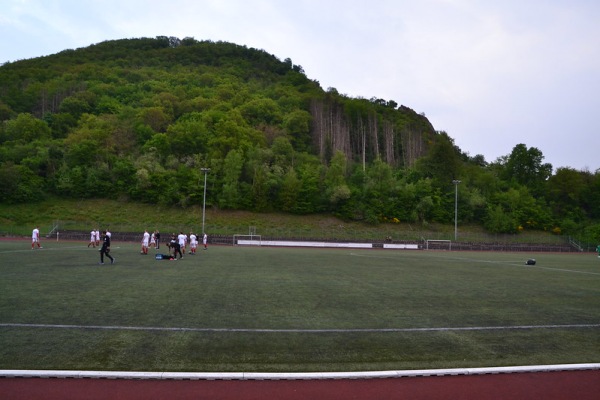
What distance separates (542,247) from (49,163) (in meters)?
86.5

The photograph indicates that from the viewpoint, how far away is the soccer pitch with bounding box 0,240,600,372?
23.3 ft

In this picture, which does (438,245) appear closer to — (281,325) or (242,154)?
(242,154)

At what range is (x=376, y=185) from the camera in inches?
3472

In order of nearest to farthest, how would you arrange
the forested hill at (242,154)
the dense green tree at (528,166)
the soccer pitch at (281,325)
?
the soccer pitch at (281,325)
the forested hill at (242,154)
the dense green tree at (528,166)

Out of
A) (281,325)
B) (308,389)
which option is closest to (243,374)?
(308,389)

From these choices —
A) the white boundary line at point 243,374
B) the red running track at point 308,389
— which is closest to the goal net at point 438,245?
the white boundary line at point 243,374

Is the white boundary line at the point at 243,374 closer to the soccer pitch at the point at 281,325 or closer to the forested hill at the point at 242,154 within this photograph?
the soccer pitch at the point at 281,325

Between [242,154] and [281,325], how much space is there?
85700 millimetres

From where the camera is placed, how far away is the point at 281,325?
9.36 meters

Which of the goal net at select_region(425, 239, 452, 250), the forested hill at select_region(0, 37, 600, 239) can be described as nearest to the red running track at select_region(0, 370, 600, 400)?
the goal net at select_region(425, 239, 452, 250)

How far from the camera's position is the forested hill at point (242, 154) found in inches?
3179

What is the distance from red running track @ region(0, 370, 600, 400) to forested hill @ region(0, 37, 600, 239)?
241 feet

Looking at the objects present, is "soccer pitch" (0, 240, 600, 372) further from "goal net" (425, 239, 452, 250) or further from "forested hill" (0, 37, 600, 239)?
"forested hill" (0, 37, 600, 239)

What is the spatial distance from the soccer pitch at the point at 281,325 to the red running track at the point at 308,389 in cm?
51
